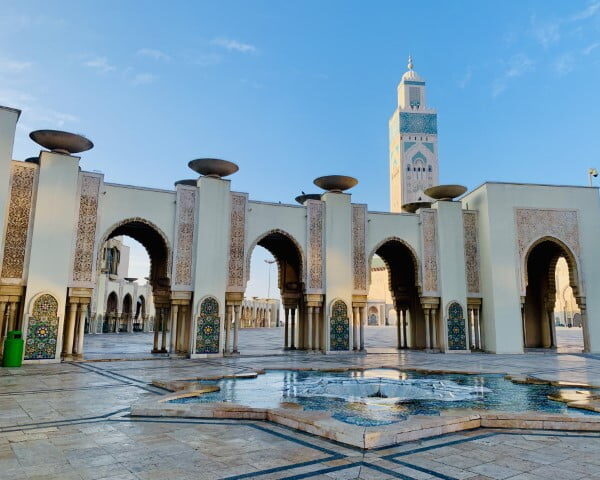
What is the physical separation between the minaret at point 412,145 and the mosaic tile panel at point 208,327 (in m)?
34.3

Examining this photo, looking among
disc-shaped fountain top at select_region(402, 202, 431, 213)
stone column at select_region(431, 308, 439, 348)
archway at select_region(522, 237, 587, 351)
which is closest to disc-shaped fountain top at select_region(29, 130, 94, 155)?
disc-shaped fountain top at select_region(402, 202, 431, 213)

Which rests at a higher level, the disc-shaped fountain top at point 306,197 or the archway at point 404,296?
the disc-shaped fountain top at point 306,197

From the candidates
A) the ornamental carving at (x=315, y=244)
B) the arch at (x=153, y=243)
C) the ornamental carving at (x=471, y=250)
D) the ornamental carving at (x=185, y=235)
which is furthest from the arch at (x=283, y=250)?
the ornamental carving at (x=471, y=250)

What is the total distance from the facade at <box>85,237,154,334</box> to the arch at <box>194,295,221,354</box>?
543 inches

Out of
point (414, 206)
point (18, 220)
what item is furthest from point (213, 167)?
point (414, 206)

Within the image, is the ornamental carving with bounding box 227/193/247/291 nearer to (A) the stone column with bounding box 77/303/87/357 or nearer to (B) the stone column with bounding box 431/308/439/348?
(A) the stone column with bounding box 77/303/87/357

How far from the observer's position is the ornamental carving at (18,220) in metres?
8.31

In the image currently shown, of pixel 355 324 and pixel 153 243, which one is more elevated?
pixel 153 243

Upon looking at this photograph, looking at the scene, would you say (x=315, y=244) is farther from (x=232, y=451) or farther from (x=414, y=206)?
(x=232, y=451)

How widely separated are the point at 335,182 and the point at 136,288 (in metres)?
20.0

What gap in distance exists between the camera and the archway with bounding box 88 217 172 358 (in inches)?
417

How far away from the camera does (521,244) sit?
1195 centimetres

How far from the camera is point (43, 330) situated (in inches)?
330

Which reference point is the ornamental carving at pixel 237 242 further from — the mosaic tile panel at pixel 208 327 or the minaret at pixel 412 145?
the minaret at pixel 412 145
